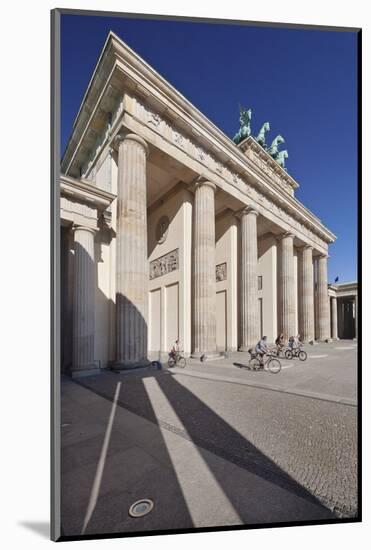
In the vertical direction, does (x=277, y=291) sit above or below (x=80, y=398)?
above

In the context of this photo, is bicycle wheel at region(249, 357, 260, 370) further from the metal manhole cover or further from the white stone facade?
the metal manhole cover

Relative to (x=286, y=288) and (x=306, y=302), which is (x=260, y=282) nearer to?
(x=286, y=288)

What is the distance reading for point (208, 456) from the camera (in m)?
2.23

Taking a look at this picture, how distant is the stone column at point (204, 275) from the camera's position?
8.84 metres

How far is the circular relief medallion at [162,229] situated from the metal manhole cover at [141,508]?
5.84 meters

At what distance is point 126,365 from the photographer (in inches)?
217

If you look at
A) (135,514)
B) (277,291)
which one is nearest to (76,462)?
(135,514)

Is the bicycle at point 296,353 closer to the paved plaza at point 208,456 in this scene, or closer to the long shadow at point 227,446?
the paved plaza at point 208,456

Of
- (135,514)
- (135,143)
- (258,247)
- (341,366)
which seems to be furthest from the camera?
(258,247)

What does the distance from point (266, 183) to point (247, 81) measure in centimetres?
828

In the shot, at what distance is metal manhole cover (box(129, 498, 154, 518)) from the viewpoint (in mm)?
1737

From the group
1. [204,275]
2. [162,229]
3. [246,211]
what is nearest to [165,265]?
[162,229]

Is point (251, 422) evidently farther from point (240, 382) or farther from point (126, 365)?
point (126, 365)

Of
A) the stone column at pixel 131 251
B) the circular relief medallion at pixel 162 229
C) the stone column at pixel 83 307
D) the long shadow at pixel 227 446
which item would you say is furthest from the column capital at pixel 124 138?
the long shadow at pixel 227 446
